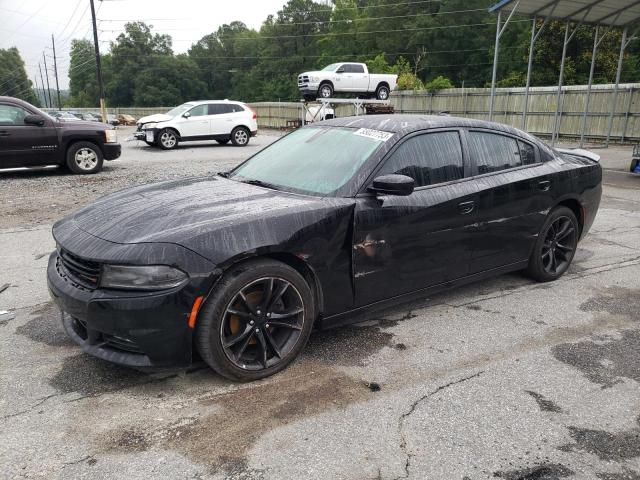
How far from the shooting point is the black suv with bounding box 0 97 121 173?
10.5 metres

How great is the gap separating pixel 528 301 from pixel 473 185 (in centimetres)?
121

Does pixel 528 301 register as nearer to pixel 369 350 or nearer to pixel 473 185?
pixel 473 185

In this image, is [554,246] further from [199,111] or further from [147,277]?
[199,111]

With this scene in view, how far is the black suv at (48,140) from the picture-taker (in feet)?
34.5

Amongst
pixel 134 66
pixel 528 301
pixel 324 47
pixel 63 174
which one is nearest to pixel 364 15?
pixel 324 47

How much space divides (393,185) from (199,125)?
54.4 ft

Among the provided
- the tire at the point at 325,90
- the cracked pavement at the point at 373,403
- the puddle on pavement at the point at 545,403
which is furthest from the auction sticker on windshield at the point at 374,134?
the tire at the point at 325,90

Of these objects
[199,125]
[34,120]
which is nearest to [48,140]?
[34,120]

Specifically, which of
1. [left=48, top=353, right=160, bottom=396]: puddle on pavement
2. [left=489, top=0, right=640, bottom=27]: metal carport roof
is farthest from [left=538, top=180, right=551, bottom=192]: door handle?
[left=489, top=0, right=640, bottom=27]: metal carport roof

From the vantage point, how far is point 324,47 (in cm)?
7756

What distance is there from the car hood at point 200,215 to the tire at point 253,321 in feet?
0.68

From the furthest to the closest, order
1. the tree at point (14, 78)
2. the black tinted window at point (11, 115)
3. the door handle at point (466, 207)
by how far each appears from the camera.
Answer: the tree at point (14, 78) → the black tinted window at point (11, 115) → the door handle at point (466, 207)

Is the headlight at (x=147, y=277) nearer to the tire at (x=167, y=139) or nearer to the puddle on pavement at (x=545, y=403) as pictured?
the puddle on pavement at (x=545, y=403)

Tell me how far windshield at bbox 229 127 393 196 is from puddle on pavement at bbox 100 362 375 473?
1.26m
